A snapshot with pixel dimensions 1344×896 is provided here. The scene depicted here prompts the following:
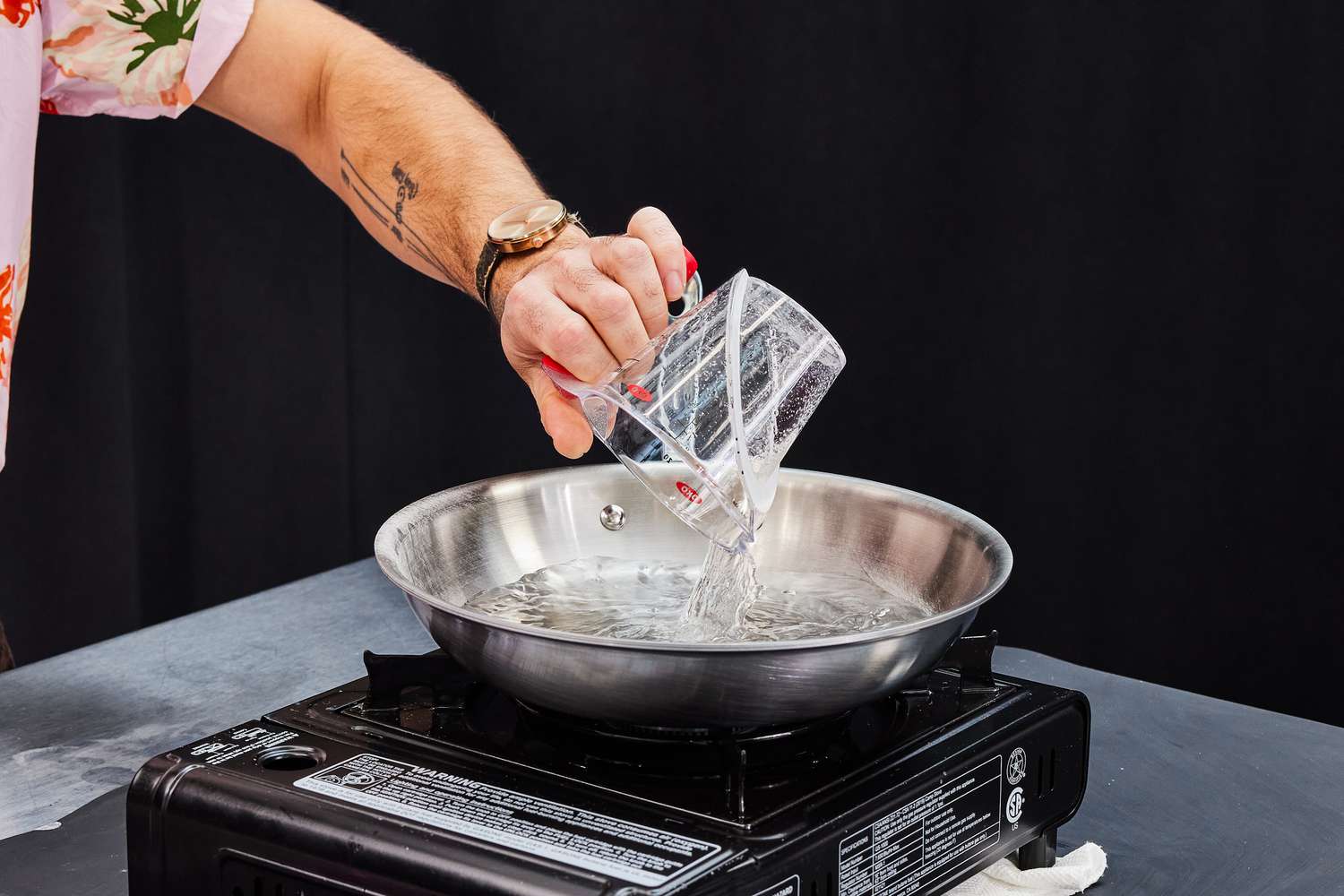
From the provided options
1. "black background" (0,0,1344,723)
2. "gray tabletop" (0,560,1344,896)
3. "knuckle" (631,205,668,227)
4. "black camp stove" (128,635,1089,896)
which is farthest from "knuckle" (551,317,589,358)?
"black background" (0,0,1344,723)

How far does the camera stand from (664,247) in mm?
1160

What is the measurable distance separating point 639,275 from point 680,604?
0.26m

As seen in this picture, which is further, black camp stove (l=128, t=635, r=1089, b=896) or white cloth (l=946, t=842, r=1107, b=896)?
white cloth (l=946, t=842, r=1107, b=896)

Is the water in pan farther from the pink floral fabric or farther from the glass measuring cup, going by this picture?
the pink floral fabric

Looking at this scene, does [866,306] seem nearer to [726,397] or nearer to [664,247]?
[664,247]

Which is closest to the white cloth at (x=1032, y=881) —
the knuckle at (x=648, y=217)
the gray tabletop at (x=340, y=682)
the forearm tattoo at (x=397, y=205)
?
the gray tabletop at (x=340, y=682)

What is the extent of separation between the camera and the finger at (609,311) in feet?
3.66

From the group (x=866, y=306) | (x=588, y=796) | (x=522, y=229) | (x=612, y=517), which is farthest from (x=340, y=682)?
(x=866, y=306)

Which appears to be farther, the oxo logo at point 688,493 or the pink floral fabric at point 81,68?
the pink floral fabric at point 81,68

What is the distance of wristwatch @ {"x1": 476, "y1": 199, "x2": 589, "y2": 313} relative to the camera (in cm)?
128

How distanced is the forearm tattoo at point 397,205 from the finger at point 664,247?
1.26ft

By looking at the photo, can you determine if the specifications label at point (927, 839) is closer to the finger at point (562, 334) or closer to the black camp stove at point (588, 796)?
the black camp stove at point (588, 796)

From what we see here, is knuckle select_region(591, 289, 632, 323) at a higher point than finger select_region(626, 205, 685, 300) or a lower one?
lower

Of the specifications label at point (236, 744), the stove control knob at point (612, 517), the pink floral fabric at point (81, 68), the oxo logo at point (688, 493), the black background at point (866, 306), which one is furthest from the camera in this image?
the black background at point (866, 306)
